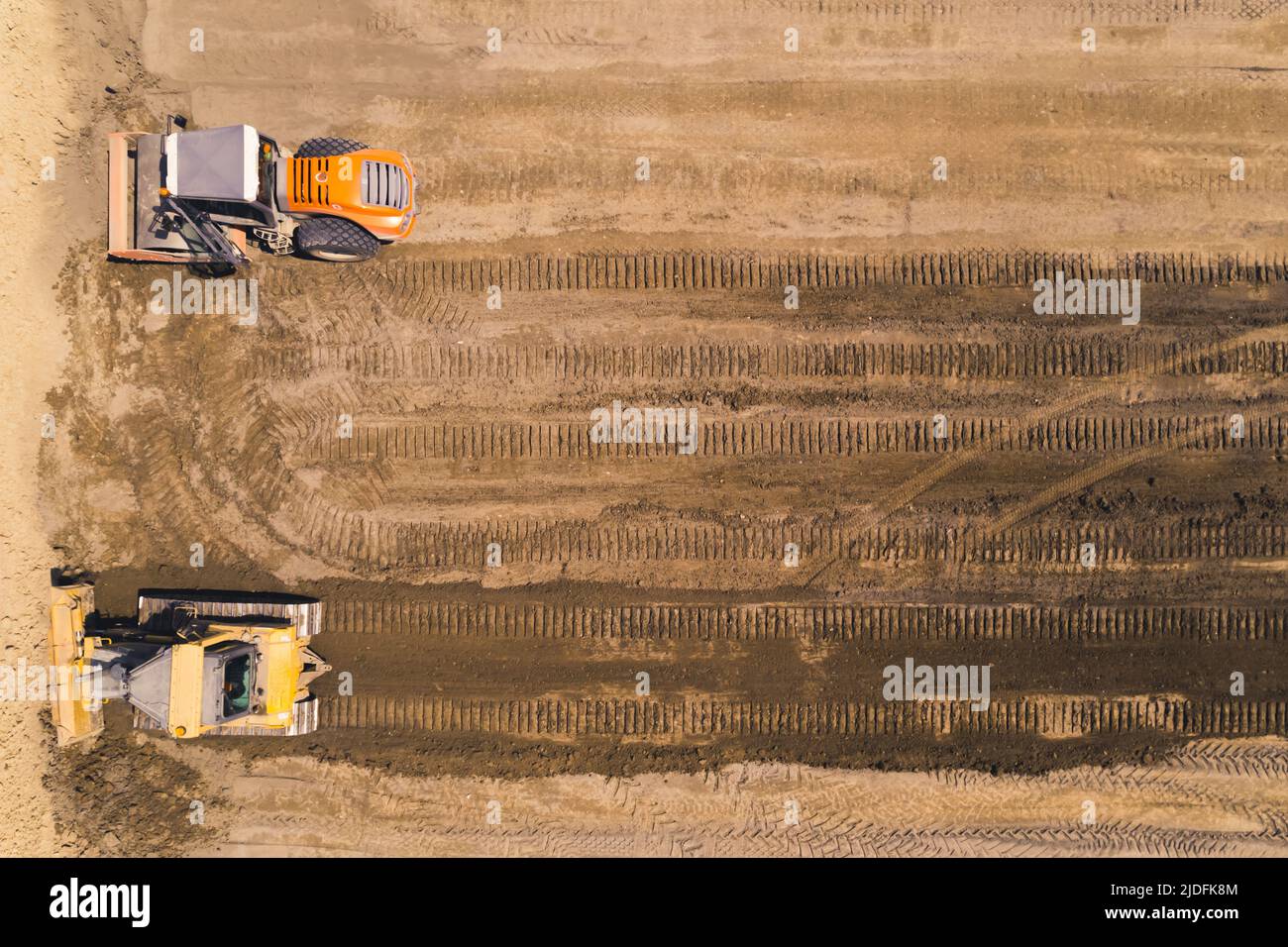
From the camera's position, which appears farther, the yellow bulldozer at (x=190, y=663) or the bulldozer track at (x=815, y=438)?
the bulldozer track at (x=815, y=438)

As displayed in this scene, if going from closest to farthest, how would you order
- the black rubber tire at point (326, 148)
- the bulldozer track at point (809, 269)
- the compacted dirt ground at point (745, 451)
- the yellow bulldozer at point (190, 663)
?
the yellow bulldozer at point (190, 663), the black rubber tire at point (326, 148), the compacted dirt ground at point (745, 451), the bulldozer track at point (809, 269)

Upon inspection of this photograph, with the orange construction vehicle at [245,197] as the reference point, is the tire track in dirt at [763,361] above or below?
below

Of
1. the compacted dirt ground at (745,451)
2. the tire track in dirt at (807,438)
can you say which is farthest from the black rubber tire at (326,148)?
the tire track in dirt at (807,438)

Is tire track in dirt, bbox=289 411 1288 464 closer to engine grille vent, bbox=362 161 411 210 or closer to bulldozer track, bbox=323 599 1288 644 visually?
bulldozer track, bbox=323 599 1288 644

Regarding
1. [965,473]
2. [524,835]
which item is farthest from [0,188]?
[965,473]

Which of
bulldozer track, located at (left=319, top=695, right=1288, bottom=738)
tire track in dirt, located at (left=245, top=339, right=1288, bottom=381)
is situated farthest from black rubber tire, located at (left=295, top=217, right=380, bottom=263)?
bulldozer track, located at (left=319, top=695, right=1288, bottom=738)

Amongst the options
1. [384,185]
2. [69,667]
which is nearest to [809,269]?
[384,185]

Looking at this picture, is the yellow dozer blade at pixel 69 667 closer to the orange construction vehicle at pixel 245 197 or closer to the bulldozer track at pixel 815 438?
the bulldozer track at pixel 815 438
